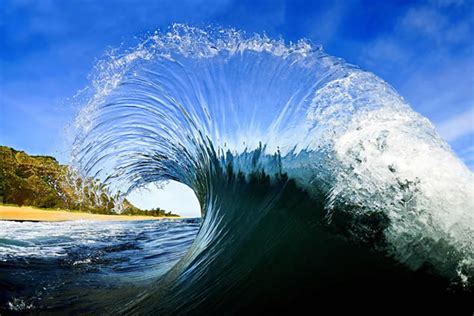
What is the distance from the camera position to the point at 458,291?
11.7 feet

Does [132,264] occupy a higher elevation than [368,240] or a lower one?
lower

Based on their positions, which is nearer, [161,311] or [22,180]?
[161,311]

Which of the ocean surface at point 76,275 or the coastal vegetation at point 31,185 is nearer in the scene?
the ocean surface at point 76,275

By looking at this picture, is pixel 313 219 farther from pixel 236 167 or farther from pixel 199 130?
pixel 199 130

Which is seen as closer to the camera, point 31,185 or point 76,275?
point 76,275

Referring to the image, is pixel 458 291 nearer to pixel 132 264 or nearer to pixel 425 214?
pixel 425 214

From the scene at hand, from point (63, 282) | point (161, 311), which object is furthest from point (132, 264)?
point (161, 311)

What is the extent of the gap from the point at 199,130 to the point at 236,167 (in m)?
0.93

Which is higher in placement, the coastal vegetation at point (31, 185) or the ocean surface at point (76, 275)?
the coastal vegetation at point (31, 185)

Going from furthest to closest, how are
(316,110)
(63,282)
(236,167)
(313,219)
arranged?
1. (236,167)
2. (316,110)
3. (63,282)
4. (313,219)

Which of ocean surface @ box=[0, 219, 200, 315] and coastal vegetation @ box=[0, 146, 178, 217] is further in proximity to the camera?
coastal vegetation @ box=[0, 146, 178, 217]

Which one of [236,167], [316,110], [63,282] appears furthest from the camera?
[236,167]

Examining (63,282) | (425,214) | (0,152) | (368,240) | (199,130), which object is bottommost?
(63,282)

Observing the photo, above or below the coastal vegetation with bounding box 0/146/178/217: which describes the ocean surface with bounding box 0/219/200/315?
below
